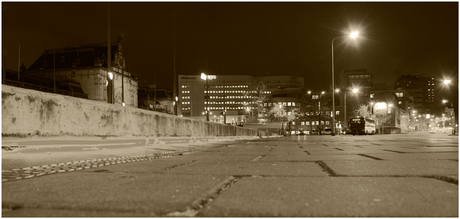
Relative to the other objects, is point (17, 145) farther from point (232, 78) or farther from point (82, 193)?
point (232, 78)

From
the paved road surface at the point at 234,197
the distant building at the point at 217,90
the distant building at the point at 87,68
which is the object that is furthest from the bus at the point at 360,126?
the distant building at the point at 217,90

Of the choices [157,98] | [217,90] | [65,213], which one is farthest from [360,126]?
[217,90]

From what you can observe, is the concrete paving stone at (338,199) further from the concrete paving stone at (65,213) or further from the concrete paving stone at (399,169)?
the concrete paving stone at (399,169)

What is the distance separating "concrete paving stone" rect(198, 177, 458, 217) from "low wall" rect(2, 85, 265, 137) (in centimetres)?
376

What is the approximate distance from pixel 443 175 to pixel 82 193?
2.18m

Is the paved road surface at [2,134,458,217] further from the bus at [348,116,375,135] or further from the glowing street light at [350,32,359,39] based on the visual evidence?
the bus at [348,116,375,135]

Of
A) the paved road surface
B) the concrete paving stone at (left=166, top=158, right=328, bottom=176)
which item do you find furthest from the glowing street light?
the paved road surface

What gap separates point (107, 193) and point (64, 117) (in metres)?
4.23

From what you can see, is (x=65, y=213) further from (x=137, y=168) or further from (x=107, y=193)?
(x=137, y=168)

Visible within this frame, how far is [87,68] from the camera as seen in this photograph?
79438 millimetres

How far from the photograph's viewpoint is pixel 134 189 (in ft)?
6.35

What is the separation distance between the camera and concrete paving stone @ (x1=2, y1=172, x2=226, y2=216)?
152 centimetres

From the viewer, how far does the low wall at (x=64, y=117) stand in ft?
15.2

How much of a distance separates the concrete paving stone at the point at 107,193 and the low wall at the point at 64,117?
271 centimetres
